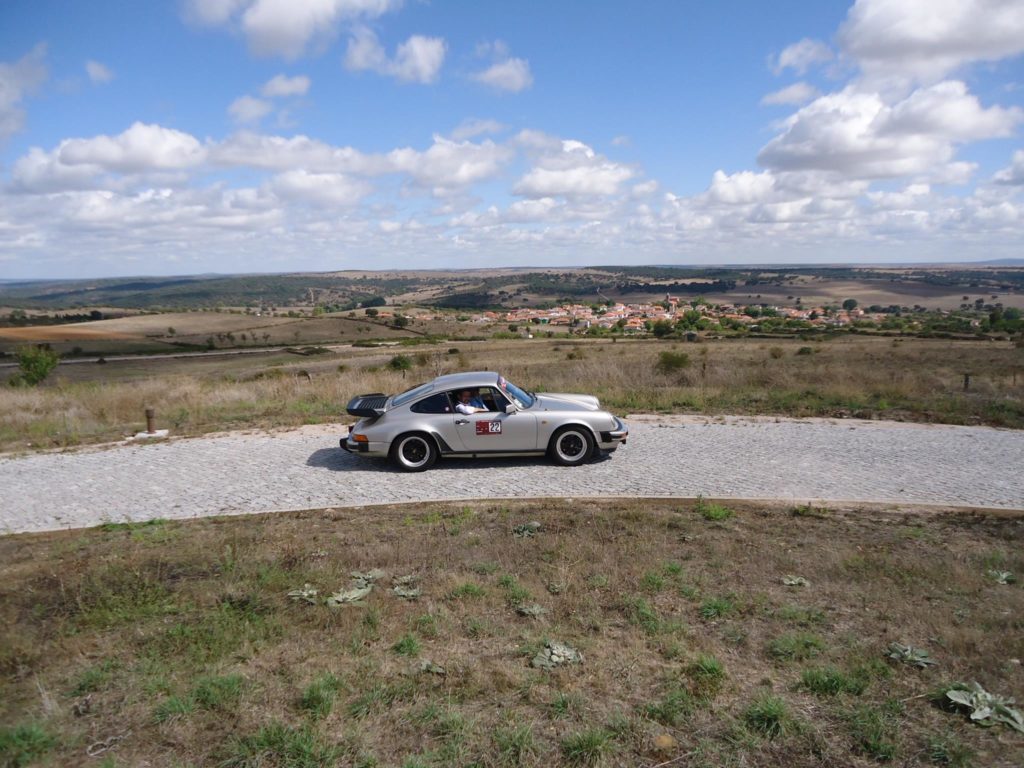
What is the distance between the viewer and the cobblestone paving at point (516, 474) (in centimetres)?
840

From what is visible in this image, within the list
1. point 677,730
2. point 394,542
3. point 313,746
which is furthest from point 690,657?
point 394,542

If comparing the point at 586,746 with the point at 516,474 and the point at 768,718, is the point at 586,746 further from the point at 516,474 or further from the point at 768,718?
the point at 516,474

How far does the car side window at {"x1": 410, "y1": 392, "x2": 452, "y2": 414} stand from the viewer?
994 centimetres

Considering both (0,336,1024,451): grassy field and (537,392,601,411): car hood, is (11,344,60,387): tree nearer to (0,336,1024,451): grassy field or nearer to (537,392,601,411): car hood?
(0,336,1024,451): grassy field

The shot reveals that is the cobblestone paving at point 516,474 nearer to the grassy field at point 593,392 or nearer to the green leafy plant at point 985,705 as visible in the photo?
the grassy field at point 593,392

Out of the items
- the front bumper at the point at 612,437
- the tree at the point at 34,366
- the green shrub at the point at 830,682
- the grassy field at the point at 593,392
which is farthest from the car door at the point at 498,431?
the tree at the point at 34,366

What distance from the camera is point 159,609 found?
16.3 ft

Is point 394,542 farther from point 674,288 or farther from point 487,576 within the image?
point 674,288

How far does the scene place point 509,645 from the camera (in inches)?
Answer: 176

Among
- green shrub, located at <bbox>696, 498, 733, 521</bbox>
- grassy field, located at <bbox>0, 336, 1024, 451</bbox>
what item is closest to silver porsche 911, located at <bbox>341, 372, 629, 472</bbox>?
green shrub, located at <bbox>696, 498, 733, 521</bbox>

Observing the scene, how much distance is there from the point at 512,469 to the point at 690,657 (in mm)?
5814

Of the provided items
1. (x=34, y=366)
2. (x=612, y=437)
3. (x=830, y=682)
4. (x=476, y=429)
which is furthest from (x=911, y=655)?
(x=34, y=366)

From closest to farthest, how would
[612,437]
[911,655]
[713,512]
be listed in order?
[911,655]
[713,512]
[612,437]

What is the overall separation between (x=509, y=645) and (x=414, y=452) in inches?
224
